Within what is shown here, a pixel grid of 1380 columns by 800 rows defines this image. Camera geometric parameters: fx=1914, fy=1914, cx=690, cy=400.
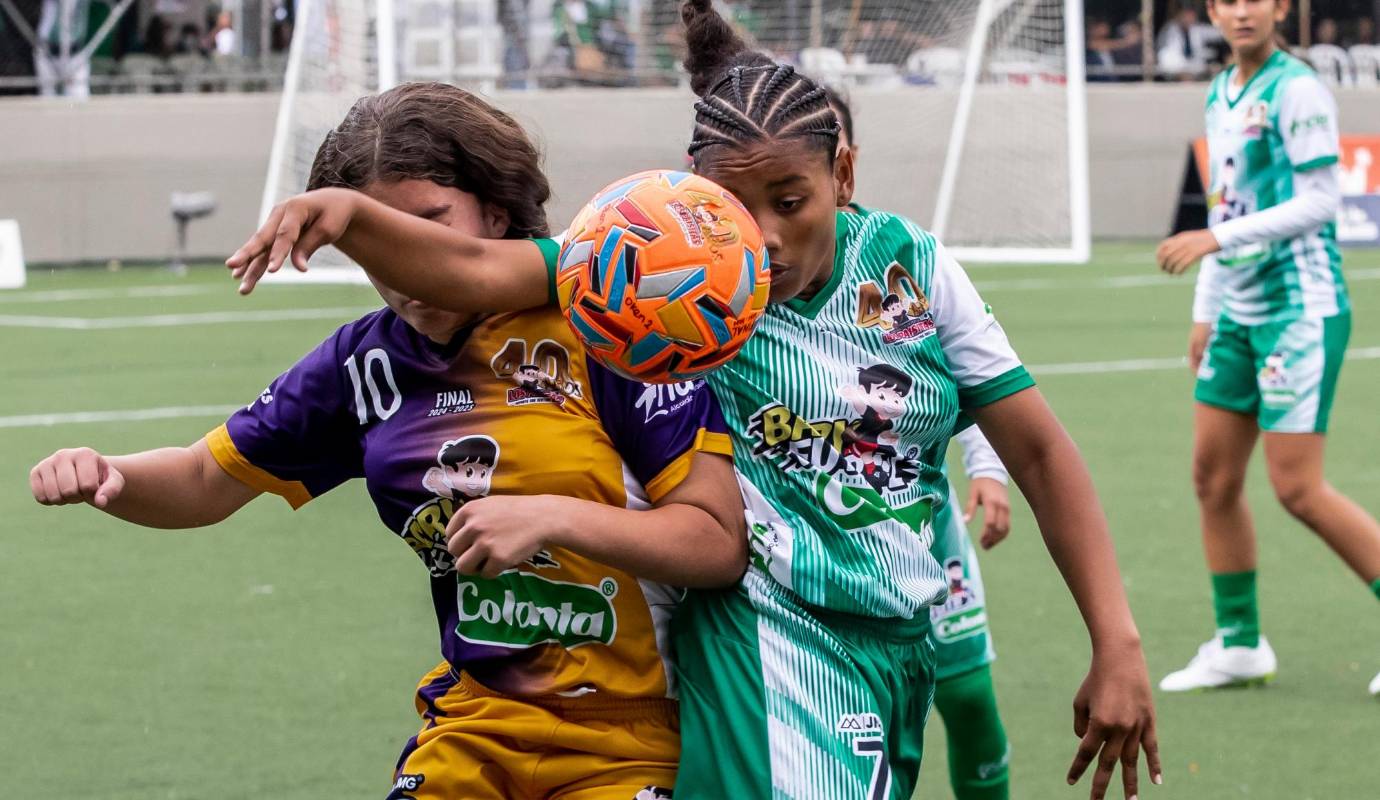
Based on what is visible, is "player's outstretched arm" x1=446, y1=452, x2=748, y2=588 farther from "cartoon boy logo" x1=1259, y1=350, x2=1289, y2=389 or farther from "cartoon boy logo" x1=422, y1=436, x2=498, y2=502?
"cartoon boy logo" x1=1259, y1=350, x2=1289, y2=389

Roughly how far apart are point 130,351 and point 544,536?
40.2ft

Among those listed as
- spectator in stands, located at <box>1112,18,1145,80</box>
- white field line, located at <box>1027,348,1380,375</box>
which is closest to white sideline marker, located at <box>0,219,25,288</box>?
white field line, located at <box>1027,348,1380,375</box>

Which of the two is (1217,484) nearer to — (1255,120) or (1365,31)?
(1255,120)

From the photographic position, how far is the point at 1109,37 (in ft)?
83.7

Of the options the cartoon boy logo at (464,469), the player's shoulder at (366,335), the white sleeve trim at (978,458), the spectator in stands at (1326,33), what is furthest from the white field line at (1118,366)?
the spectator in stands at (1326,33)

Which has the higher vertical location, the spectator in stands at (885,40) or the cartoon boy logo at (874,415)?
the spectator in stands at (885,40)

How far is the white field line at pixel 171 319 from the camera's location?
51.1ft

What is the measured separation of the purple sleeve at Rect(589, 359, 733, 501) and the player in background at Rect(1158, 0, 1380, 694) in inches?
140

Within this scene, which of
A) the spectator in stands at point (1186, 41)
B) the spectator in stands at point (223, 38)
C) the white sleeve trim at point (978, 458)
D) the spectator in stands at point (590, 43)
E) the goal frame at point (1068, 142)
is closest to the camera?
the white sleeve trim at point (978, 458)

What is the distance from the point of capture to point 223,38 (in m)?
22.0

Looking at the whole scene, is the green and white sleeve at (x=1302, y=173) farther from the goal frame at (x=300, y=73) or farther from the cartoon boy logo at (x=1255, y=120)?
the goal frame at (x=300, y=73)

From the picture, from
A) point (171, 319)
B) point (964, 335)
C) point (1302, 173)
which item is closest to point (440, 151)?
point (964, 335)

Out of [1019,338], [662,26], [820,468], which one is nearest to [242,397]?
[1019,338]

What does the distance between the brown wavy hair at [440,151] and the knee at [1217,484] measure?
391 centimetres
